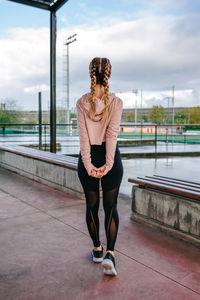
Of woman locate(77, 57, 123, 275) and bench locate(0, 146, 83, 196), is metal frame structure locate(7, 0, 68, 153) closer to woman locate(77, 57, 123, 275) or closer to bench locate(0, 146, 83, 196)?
bench locate(0, 146, 83, 196)

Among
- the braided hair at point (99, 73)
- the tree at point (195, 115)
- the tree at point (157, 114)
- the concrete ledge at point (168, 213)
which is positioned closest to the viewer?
the braided hair at point (99, 73)

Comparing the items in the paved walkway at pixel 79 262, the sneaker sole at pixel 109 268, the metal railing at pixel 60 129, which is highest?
the metal railing at pixel 60 129

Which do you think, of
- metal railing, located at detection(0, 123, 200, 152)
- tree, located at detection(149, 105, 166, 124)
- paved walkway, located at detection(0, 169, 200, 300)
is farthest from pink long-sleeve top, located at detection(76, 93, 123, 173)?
tree, located at detection(149, 105, 166, 124)

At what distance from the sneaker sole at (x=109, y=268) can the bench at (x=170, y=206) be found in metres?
0.82

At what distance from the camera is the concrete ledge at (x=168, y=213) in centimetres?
235

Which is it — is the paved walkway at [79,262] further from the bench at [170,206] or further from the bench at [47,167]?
the bench at [47,167]

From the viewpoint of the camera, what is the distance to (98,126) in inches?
74.1

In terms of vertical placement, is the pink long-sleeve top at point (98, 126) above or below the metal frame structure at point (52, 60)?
below

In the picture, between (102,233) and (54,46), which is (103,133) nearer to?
(102,233)

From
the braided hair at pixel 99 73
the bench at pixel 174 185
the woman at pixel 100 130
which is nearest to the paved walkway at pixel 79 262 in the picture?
the woman at pixel 100 130

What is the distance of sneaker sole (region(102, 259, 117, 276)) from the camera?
6.21 feet

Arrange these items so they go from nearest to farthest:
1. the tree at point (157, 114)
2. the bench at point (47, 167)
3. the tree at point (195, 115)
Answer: the bench at point (47, 167) < the tree at point (195, 115) < the tree at point (157, 114)

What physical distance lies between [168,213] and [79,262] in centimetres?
92

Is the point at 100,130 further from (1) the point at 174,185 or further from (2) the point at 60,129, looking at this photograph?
(2) the point at 60,129
